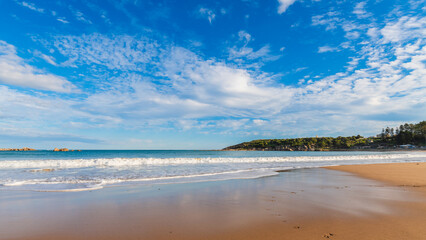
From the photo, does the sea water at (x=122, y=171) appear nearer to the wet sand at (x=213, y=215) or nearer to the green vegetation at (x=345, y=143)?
the wet sand at (x=213, y=215)

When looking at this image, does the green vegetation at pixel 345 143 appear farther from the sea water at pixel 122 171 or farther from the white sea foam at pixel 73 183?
the white sea foam at pixel 73 183

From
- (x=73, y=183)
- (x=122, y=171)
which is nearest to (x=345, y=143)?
(x=122, y=171)

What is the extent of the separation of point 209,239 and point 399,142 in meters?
144

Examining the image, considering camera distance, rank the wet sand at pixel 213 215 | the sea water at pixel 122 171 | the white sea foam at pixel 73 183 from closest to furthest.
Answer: the wet sand at pixel 213 215
the white sea foam at pixel 73 183
the sea water at pixel 122 171

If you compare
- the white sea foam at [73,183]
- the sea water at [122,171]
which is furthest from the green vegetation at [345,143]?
the white sea foam at [73,183]

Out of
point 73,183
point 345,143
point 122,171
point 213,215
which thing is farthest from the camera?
point 345,143

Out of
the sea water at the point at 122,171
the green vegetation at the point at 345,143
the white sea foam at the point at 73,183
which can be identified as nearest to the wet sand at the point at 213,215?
the white sea foam at the point at 73,183

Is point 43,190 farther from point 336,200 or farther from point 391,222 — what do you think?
point 391,222

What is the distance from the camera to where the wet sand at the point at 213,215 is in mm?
3820

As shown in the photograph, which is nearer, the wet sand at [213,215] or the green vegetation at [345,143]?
the wet sand at [213,215]

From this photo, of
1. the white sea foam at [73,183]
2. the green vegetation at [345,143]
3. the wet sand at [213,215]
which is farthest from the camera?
the green vegetation at [345,143]

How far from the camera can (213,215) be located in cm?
486

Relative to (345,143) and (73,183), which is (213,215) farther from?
(345,143)

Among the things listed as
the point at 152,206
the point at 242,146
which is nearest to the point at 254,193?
the point at 152,206
